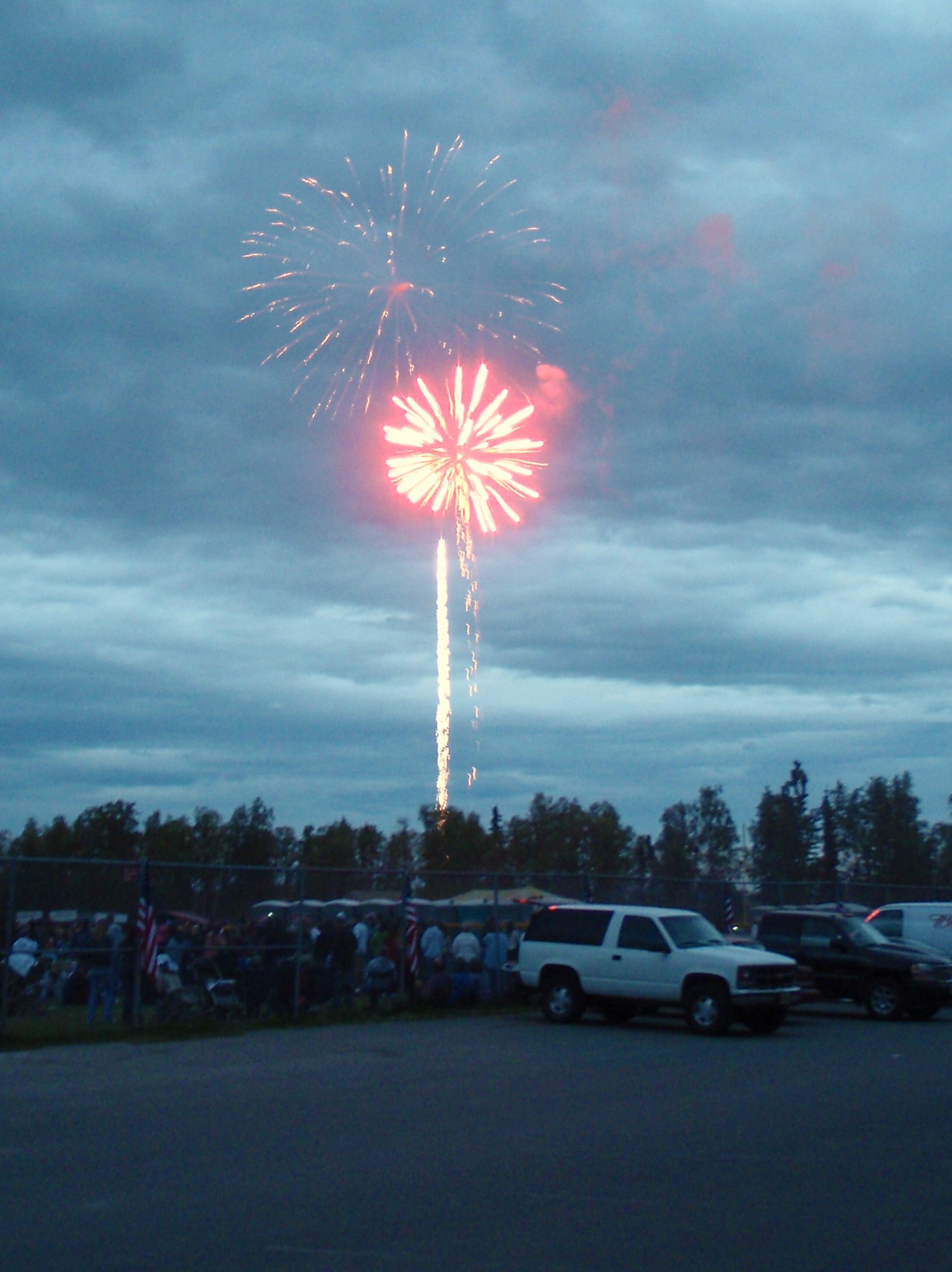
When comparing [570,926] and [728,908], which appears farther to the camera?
[728,908]

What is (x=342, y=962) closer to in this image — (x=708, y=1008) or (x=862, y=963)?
(x=708, y=1008)

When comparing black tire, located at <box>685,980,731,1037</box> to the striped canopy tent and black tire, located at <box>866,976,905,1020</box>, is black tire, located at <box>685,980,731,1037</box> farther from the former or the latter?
the striped canopy tent

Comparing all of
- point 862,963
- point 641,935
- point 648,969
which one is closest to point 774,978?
point 648,969

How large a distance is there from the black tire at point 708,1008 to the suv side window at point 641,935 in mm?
742

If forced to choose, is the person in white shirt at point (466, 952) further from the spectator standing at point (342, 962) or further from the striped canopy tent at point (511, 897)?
the spectator standing at point (342, 962)

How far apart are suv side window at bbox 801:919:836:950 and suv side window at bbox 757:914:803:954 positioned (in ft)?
0.37

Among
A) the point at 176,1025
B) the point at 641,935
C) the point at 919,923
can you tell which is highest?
the point at 919,923

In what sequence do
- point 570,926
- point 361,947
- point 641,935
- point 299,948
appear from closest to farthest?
point 641,935, point 570,926, point 299,948, point 361,947

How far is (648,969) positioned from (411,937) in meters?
5.23

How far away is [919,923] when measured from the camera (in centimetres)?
2705

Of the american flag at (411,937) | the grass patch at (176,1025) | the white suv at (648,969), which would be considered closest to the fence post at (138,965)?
the grass patch at (176,1025)

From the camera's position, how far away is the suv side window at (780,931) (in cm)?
2425

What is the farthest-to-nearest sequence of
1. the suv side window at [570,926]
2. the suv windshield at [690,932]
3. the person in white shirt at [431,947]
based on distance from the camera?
the person in white shirt at [431,947], the suv side window at [570,926], the suv windshield at [690,932]

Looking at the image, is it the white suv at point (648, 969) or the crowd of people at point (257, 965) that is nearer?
the crowd of people at point (257, 965)
